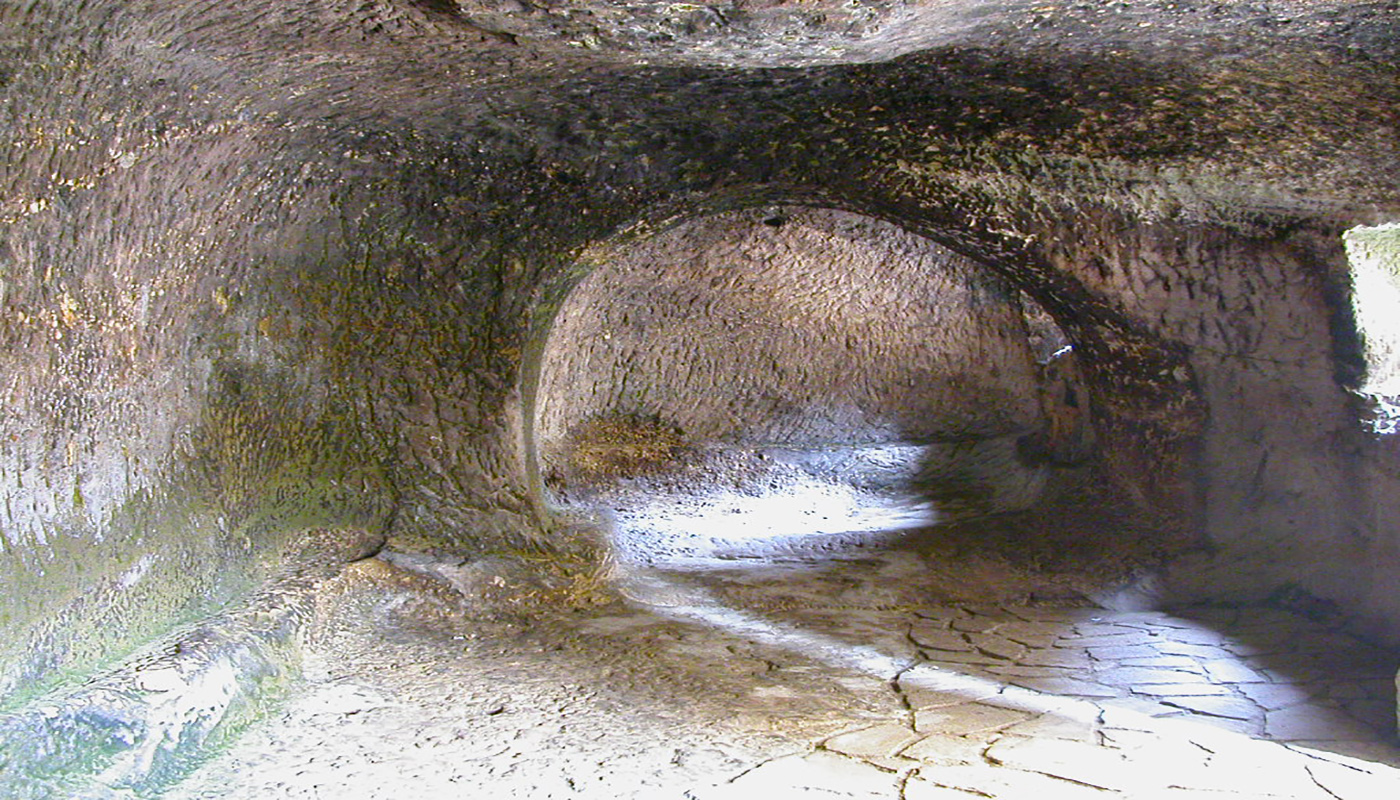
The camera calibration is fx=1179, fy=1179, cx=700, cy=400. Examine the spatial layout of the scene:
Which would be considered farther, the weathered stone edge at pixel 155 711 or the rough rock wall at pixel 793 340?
the rough rock wall at pixel 793 340

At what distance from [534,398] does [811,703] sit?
1.70 metres

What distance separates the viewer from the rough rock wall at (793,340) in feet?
19.3

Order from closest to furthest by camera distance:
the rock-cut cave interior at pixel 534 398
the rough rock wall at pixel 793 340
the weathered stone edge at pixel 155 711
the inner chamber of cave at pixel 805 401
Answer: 1. the weathered stone edge at pixel 155 711
2. the rock-cut cave interior at pixel 534 398
3. the inner chamber of cave at pixel 805 401
4. the rough rock wall at pixel 793 340

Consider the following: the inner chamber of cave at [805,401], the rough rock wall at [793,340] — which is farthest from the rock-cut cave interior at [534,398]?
the rough rock wall at [793,340]

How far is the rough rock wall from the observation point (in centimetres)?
588

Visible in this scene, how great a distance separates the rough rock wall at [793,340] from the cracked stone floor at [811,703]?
2.13m

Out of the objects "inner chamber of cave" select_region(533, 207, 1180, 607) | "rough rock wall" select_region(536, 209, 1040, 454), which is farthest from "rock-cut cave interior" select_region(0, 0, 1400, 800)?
"rough rock wall" select_region(536, 209, 1040, 454)

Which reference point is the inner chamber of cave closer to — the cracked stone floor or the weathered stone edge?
the cracked stone floor

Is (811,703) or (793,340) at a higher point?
(793,340)

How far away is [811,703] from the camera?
2941 mm

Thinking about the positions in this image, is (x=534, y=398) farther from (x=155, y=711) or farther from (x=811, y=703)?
(x=155, y=711)

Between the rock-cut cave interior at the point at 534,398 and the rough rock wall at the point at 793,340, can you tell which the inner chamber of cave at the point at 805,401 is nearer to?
the rough rock wall at the point at 793,340

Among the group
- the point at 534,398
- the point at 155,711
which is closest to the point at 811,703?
the point at 155,711

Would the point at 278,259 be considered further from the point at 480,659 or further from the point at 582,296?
the point at 582,296
